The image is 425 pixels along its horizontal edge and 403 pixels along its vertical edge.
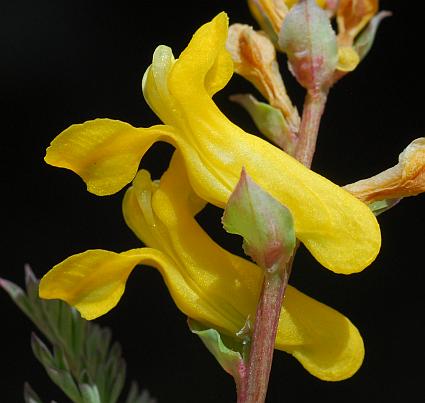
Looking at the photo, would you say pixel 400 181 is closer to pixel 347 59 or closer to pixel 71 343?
pixel 347 59

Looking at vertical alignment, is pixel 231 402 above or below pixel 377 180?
below

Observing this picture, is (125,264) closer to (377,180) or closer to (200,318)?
(200,318)

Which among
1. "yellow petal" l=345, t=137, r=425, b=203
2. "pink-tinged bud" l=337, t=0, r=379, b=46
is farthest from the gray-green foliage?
"pink-tinged bud" l=337, t=0, r=379, b=46

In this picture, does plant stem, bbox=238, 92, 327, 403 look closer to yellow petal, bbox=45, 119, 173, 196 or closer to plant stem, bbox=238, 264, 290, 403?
plant stem, bbox=238, 264, 290, 403

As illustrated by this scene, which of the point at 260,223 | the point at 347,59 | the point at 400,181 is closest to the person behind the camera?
the point at 260,223

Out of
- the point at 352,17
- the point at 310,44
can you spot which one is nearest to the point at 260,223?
the point at 310,44

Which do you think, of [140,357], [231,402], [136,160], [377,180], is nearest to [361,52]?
[377,180]

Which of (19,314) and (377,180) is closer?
(377,180)
